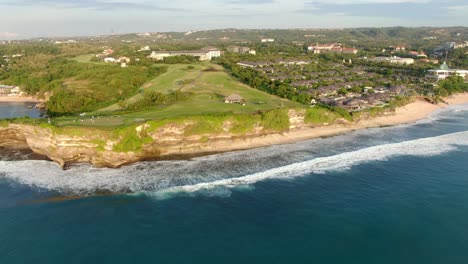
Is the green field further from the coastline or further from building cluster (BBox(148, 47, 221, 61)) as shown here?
building cluster (BBox(148, 47, 221, 61))

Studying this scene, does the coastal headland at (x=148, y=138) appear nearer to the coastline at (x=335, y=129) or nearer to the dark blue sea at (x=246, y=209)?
the coastline at (x=335, y=129)

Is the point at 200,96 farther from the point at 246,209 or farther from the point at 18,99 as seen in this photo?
the point at 18,99

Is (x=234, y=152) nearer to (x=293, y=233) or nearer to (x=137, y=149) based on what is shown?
(x=137, y=149)

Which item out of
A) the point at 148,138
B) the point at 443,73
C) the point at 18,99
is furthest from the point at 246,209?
the point at 443,73

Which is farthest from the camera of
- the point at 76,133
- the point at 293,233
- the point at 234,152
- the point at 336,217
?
the point at 234,152

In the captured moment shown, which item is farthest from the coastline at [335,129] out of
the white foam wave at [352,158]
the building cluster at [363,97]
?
the white foam wave at [352,158]

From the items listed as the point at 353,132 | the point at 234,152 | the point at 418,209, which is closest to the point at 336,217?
the point at 418,209

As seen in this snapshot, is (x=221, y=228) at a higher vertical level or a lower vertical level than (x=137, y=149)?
lower
